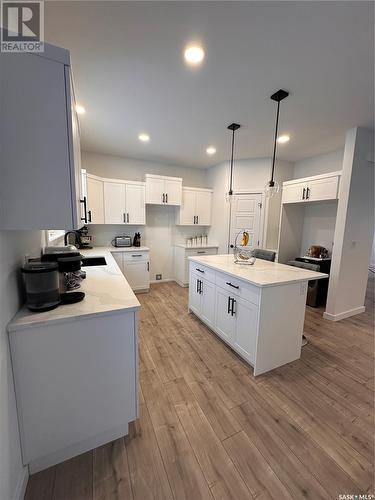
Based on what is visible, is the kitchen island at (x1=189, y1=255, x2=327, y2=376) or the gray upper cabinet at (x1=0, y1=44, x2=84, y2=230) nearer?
the gray upper cabinet at (x1=0, y1=44, x2=84, y2=230)

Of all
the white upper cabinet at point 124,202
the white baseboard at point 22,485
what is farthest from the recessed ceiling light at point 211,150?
the white baseboard at point 22,485

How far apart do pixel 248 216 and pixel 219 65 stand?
3.06m

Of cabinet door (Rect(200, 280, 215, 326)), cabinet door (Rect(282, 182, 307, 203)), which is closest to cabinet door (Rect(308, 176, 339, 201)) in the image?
cabinet door (Rect(282, 182, 307, 203))

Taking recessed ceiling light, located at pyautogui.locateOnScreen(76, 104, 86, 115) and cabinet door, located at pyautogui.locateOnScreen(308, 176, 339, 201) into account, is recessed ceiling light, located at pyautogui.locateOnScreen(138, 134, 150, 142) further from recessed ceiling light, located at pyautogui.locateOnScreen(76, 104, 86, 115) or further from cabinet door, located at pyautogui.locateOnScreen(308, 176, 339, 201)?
cabinet door, located at pyautogui.locateOnScreen(308, 176, 339, 201)

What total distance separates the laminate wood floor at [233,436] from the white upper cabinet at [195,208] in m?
3.09

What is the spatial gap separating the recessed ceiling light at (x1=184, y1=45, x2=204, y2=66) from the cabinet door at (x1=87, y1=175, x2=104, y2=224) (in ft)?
8.58

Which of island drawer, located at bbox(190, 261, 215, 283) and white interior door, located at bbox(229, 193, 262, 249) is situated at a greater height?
white interior door, located at bbox(229, 193, 262, 249)

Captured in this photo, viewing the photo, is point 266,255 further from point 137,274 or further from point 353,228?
point 137,274

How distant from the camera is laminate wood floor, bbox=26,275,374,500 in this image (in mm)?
1152

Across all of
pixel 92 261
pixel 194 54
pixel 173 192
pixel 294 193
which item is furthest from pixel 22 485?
pixel 294 193

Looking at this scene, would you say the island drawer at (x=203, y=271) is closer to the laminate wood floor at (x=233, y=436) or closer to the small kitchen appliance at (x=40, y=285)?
the laminate wood floor at (x=233, y=436)

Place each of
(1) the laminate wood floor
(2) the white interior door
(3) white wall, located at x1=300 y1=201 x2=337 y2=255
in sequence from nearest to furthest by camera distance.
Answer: (1) the laminate wood floor < (3) white wall, located at x1=300 y1=201 x2=337 y2=255 < (2) the white interior door

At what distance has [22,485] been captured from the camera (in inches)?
43.5

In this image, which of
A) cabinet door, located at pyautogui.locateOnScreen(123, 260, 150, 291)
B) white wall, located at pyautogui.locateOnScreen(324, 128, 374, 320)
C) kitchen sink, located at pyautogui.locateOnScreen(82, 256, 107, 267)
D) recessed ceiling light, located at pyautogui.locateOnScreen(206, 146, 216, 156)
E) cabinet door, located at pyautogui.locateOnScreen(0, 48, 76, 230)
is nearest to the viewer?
cabinet door, located at pyautogui.locateOnScreen(0, 48, 76, 230)
